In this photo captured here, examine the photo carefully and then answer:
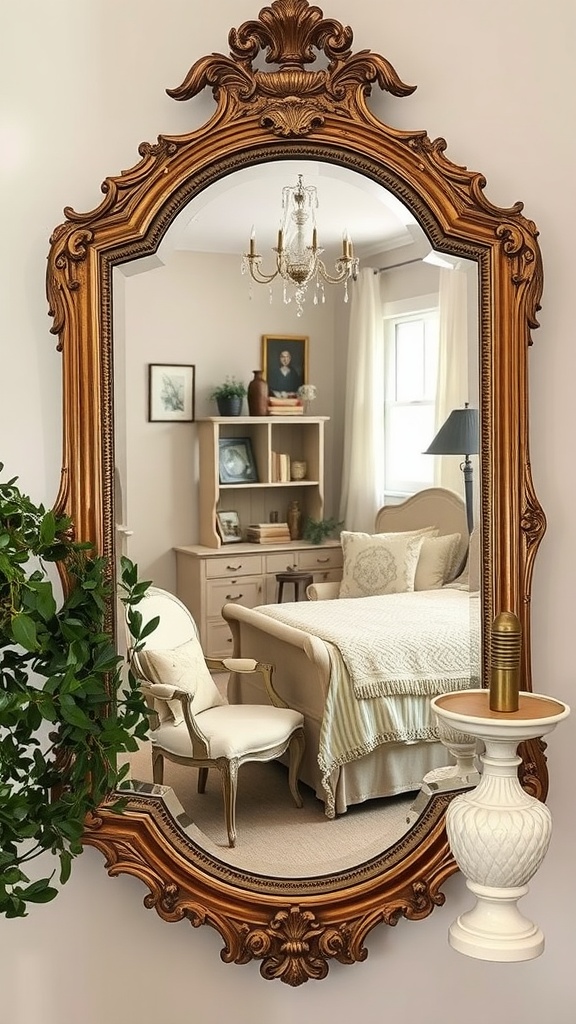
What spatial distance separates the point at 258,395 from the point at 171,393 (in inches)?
5.8

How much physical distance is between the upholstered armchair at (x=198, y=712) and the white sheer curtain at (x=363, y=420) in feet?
1.04

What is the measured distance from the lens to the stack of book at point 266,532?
1638 millimetres

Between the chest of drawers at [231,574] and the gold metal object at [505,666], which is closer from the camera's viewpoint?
the gold metal object at [505,666]

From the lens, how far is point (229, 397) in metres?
1.62

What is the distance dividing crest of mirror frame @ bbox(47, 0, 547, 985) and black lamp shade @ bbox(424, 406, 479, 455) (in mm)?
20

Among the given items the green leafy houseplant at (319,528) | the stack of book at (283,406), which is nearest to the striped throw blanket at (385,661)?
the green leafy houseplant at (319,528)

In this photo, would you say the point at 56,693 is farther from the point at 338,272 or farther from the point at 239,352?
the point at 338,272

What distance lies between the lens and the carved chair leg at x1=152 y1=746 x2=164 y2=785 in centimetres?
159

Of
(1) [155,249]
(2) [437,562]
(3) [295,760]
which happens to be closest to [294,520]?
(2) [437,562]

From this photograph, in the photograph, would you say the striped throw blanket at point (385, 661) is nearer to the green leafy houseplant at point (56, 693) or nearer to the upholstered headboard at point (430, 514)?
the upholstered headboard at point (430, 514)

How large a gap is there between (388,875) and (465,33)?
1459mm

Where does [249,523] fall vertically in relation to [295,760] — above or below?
above

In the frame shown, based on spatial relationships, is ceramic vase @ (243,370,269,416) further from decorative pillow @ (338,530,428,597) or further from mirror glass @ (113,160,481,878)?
decorative pillow @ (338,530,428,597)

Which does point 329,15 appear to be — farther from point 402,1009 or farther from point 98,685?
point 402,1009
